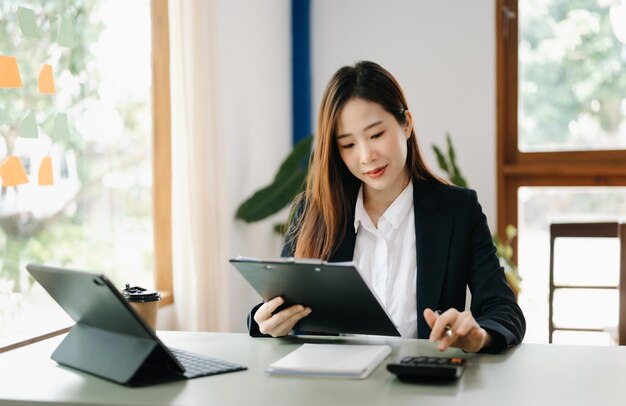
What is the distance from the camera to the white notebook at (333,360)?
133cm

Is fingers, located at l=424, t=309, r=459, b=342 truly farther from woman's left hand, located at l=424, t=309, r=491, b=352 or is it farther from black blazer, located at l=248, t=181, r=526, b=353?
black blazer, located at l=248, t=181, r=526, b=353

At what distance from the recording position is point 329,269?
4.42 feet

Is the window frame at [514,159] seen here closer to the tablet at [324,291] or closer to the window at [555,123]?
the window at [555,123]

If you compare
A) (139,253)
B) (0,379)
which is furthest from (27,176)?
(0,379)

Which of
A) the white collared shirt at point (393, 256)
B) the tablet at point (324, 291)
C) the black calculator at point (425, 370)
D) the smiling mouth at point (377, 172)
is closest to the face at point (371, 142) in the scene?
the smiling mouth at point (377, 172)

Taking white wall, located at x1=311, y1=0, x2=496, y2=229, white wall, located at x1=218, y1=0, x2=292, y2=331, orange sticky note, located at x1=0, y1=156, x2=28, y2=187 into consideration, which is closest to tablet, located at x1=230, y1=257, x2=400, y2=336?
orange sticky note, located at x1=0, y1=156, x2=28, y2=187

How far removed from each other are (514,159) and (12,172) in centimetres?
268

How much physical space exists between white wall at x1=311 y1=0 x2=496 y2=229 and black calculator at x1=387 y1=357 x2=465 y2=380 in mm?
2932

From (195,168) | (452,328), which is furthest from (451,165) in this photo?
(452,328)

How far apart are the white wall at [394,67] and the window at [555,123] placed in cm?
10

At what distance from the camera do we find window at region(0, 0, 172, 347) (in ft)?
7.86

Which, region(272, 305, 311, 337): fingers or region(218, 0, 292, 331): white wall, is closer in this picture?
region(272, 305, 311, 337): fingers

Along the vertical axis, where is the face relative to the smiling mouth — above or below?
above

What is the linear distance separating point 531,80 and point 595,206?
2.44ft
